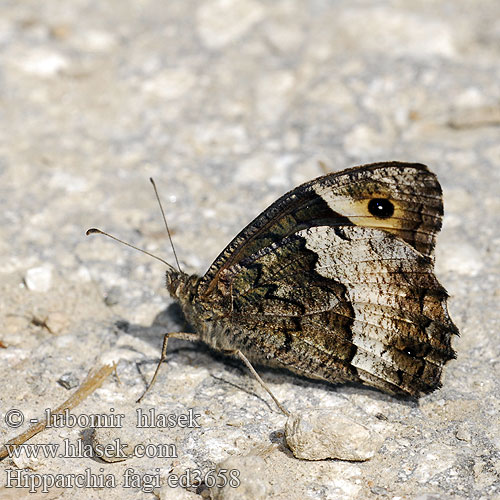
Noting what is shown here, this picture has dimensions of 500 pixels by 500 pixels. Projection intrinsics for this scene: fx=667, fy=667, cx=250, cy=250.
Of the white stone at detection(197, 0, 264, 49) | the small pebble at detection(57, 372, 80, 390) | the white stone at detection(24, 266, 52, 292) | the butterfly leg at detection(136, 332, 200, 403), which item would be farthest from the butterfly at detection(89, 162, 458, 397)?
the white stone at detection(197, 0, 264, 49)

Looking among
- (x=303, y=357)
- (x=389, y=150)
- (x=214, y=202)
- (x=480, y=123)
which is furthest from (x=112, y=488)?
(x=480, y=123)

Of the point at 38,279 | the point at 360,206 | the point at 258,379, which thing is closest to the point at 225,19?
the point at 38,279

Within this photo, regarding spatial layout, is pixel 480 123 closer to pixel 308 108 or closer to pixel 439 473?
pixel 308 108

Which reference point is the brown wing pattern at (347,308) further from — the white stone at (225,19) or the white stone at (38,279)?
the white stone at (225,19)

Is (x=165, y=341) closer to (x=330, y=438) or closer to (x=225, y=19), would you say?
(x=330, y=438)

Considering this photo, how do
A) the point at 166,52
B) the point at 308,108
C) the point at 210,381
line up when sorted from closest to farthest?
the point at 210,381 → the point at 308,108 → the point at 166,52

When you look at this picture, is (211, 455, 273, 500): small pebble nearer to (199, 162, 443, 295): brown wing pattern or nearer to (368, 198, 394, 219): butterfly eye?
(199, 162, 443, 295): brown wing pattern
